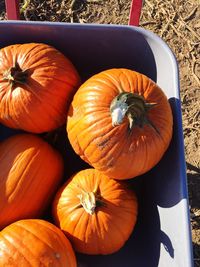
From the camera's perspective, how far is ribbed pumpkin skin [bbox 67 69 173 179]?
4.34 ft

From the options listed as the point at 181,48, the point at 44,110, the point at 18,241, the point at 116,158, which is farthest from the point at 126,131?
the point at 181,48

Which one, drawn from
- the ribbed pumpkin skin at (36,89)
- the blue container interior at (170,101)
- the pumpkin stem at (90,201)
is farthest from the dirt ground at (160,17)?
the pumpkin stem at (90,201)

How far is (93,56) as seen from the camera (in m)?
1.69

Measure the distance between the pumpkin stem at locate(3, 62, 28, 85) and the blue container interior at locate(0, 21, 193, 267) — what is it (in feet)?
0.70

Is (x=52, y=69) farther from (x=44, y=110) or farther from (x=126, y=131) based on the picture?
(x=126, y=131)

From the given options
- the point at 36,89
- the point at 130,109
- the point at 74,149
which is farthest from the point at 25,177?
A: the point at 130,109

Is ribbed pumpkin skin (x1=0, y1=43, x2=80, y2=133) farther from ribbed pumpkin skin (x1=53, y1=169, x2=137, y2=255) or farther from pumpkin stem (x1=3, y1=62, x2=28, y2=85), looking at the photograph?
ribbed pumpkin skin (x1=53, y1=169, x2=137, y2=255)

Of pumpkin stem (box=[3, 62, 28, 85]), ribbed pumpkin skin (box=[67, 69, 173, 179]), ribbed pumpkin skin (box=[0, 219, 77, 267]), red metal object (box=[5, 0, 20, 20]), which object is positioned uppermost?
red metal object (box=[5, 0, 20, 20])

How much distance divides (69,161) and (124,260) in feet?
1.44

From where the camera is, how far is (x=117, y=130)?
1.32 m

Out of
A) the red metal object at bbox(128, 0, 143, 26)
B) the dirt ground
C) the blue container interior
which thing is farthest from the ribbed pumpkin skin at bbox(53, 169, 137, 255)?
the dirt ground

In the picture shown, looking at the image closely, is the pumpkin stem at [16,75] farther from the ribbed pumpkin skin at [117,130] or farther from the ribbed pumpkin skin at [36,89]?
the ribbed pumpkin skin at [117,130]

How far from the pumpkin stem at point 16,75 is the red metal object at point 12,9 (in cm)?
30

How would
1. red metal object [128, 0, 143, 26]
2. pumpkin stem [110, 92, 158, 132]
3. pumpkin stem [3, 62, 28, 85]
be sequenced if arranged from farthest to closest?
red metal object [128, 0, 143, 26]
pumpkin stem [3, 62, 28, 85]
pumpkin stem [110, 92, 158, 132]
